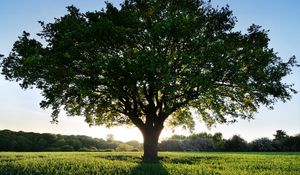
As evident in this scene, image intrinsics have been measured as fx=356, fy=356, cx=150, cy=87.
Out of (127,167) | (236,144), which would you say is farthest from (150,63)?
(236,144)

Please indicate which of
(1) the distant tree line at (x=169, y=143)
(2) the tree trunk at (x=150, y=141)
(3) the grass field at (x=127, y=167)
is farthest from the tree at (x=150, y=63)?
(1) the distant tree line at (x=169, y=143)

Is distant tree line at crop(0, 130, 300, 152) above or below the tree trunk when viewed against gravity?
above

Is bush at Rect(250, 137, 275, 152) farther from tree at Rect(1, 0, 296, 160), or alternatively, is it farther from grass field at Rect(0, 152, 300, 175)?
grass field at Rect(0, 152, 300, 175)

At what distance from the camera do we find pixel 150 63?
27781 millimetres

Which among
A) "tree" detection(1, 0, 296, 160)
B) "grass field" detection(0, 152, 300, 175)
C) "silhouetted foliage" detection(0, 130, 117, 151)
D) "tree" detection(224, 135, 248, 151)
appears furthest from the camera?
"tree" detection(224, 135, 248, 151)

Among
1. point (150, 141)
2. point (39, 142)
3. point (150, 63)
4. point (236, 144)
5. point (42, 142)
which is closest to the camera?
point (150, 63)

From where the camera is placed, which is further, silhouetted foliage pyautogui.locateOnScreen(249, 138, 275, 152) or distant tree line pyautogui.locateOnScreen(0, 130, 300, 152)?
silhouetted foliage pyautogui.locateOnScreen(249, 138, 275, 152)

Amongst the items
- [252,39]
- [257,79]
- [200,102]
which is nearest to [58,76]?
[200,102]

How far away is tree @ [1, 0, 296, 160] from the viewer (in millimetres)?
29266

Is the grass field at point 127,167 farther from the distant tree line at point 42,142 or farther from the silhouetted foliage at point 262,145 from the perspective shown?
the silhouetted foliage at point 262,145

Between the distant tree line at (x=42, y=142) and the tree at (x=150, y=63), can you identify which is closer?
the tree at (x=150, y=63)

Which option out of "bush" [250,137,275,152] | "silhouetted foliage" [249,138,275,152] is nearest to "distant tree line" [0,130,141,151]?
A: "silhouetted foliage" [249,138,275,152]

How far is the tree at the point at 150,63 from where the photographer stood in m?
29.3

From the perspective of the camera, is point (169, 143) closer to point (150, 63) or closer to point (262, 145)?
point (262, 145)
